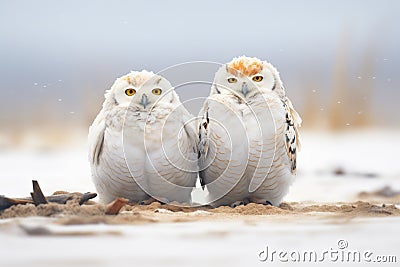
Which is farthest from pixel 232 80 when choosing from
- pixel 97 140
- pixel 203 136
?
pixel 97 140

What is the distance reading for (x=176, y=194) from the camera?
3.46 meters

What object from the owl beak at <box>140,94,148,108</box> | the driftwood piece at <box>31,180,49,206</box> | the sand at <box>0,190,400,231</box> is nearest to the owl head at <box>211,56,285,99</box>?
the owl beak at <box>140,94,148,108</box>

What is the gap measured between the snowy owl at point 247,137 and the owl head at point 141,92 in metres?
0.23

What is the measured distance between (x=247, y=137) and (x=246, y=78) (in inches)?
13.8

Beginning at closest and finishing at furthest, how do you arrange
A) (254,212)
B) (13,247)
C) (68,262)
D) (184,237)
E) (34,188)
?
(68,262) → (13,247) → (184,237) → (34,188) → (254,212)

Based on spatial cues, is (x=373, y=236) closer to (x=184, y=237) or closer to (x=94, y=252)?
(x=184, y=237)

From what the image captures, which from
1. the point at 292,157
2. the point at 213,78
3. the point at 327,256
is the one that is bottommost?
the point at 327,256

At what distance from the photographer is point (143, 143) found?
3293mm

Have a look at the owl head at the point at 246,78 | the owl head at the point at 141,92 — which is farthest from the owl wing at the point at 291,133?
the owl head at the point at 141,92

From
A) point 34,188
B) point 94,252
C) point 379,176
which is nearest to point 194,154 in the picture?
point 34,188

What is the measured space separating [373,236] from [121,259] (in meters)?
0.99

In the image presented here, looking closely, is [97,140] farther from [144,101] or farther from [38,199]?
[38,199]

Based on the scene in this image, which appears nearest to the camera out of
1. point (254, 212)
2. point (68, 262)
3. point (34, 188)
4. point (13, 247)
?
point (68, 262)

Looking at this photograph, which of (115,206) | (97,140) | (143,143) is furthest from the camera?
(97,140)
